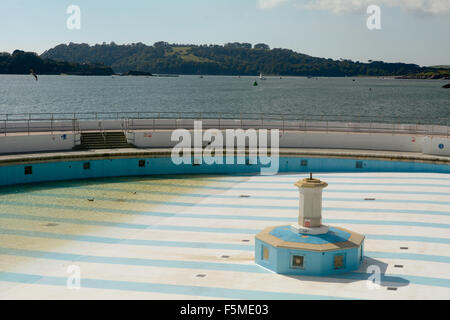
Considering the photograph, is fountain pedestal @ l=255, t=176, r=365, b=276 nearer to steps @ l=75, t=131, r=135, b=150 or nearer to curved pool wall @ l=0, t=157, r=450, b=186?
curved pool wall @ l=0, t=157, r=450, b=186

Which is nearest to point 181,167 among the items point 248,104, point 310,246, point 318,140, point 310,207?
point 318,140

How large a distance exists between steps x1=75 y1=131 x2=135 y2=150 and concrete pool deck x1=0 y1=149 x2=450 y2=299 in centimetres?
134

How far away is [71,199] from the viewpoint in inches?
773

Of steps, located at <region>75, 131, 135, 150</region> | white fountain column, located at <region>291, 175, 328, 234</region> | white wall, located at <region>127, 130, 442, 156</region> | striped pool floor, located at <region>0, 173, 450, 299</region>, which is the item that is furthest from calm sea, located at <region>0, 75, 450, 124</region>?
white fountain column, located at <region>291, 175, 328, 234</region>

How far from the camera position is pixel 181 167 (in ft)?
80.8

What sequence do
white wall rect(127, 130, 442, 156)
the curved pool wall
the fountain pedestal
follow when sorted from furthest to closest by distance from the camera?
white wall rect(127, 130, 442, 156) < the curved pool wall < the fountain pedestal

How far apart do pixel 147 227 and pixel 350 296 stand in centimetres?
751

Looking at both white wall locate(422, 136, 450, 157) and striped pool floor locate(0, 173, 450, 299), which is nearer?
striped pool floor locate(0, 173, 450, 299)

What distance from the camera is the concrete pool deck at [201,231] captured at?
1093cm

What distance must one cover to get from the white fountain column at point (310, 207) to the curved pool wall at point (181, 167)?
1254 centimetres

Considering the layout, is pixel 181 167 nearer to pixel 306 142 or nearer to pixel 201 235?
pixel 306 142

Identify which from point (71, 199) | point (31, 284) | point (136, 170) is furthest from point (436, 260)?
point (136, 170)

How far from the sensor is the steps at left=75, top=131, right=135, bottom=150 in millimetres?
25725
